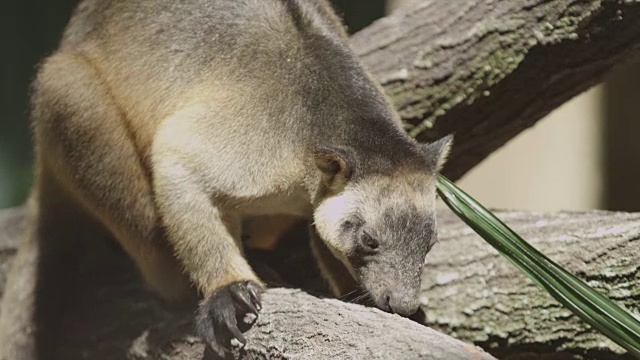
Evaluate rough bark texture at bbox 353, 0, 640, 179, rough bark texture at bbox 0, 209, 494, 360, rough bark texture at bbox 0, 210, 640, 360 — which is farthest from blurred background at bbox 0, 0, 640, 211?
rough bark texture at bbox 0, 210, 640, 360

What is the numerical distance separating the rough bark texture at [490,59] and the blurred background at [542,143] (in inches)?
61.3

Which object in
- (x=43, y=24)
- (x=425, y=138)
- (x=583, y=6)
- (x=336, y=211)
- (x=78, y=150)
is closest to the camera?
(x=336, y=211)

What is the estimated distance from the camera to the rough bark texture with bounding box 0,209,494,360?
267cm

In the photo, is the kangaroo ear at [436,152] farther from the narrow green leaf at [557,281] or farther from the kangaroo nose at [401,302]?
the kangaroo nose at [401,302]

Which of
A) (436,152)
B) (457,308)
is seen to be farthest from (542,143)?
(436,152)

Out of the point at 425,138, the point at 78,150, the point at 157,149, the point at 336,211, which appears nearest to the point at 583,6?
the point at 425,138

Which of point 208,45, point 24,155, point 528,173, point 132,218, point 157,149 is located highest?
point 208,45

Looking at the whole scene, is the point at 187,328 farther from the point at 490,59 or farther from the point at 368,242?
the point at 490,59

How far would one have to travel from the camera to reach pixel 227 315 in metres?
3.19

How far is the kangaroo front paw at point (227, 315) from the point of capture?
10.5ft

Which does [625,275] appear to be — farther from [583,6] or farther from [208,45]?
[208,45]

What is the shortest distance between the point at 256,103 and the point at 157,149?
1.41 ft

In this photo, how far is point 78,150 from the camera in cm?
354

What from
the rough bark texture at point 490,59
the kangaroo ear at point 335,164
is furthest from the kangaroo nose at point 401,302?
the rough bark texture at point 490,59
